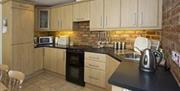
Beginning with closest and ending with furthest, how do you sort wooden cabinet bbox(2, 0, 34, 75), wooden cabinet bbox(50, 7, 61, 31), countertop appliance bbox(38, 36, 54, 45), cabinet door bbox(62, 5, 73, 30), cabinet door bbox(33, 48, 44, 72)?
wooden cabinet bbox(2, 0, 34, 75) → cabinet door bbox(62, 5, 73, 30) → cabinet door bbox(33, 48, 44, 72) → wooden cabinet bbox(50, 7, 61, 31) → countertop appliance bbox(38, 36, 54, 45)

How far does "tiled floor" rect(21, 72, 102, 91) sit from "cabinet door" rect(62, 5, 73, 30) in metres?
1.39

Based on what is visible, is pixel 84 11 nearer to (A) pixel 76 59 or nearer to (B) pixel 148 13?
(A) pixel 76 59

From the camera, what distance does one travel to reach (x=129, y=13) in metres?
3.44

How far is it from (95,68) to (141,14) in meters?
1.43

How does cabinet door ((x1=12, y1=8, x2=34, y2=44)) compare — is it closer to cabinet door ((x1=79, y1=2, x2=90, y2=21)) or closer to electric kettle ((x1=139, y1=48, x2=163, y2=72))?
cabinet door ((x1=79, y1=2, x2=90, y2=21))

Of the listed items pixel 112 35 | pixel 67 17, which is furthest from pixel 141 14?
pixel 67 17

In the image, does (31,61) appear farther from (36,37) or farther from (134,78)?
(134,78)

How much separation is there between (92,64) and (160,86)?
8.20 feet

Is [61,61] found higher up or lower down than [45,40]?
lower down

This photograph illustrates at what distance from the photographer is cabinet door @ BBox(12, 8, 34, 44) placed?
4.11 m

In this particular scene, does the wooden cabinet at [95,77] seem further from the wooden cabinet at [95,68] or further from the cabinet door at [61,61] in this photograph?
the cabinet door at [61,61]

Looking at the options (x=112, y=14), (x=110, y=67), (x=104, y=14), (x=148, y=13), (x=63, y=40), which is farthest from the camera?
(x=63, y=40)

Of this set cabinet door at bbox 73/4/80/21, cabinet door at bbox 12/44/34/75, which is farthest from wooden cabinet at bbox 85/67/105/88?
cabinet door at bbox 12/44/34/75

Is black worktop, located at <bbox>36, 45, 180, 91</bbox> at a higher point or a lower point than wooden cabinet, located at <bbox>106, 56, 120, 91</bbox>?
higher
